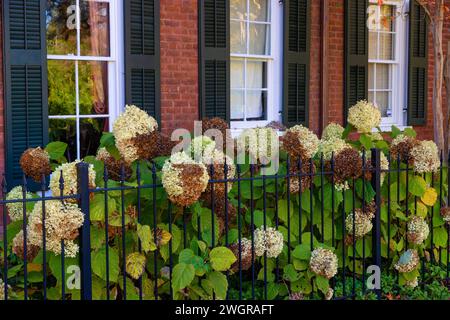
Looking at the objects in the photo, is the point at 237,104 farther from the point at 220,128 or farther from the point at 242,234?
the point at 242,234

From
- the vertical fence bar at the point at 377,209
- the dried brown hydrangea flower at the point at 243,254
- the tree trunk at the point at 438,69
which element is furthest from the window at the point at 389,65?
the dried brown hydrangea flower at the point at 243,254

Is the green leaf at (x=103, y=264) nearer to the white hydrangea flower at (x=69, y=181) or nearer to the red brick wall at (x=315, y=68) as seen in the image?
the white hydrangea flower at (x=69, y=181)

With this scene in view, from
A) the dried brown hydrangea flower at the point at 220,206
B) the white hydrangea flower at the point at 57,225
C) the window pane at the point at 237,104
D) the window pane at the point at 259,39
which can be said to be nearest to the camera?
the white hydrangea flower at the point at 57,225

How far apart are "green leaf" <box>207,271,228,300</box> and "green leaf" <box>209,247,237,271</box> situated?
6cm

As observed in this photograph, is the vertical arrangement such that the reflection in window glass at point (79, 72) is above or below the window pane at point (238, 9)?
below

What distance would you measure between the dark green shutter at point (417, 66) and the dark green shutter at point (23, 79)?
559 cm

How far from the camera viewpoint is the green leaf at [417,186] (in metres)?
5.86

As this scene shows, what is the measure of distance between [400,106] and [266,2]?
2.83 metres

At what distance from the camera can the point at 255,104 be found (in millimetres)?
8750

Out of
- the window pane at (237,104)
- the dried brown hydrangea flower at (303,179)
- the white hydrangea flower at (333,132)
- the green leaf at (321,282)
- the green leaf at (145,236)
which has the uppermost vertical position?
the window pane at (237,104)

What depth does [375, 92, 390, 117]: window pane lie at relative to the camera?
404 inches

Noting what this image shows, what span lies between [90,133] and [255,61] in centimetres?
238

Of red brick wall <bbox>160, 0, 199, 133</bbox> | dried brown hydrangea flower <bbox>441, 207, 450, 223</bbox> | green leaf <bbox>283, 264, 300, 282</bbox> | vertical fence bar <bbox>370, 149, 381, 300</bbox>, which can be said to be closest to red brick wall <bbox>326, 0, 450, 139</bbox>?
red brick wall <bbox>160, 0, 199, 133</bbox>
